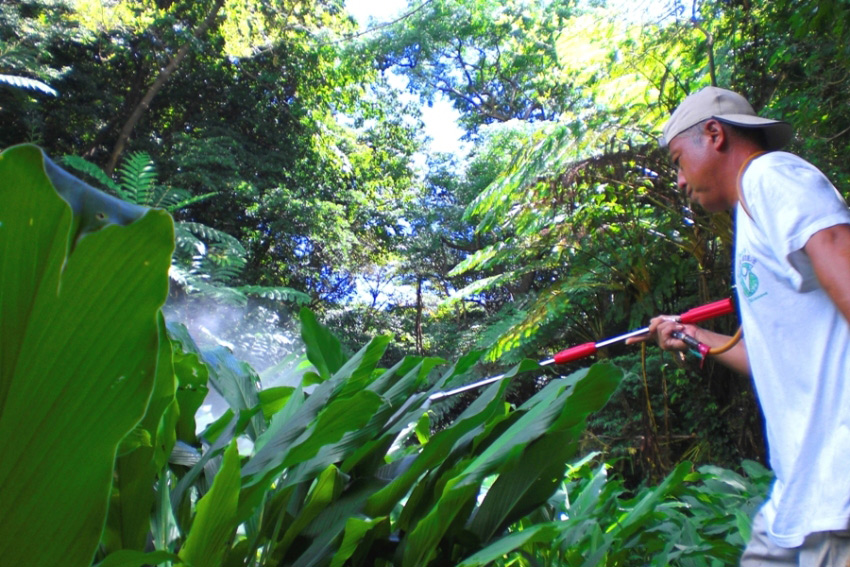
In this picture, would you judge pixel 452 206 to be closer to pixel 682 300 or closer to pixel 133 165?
pixel 133 165

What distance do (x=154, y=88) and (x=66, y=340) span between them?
9.71 meters

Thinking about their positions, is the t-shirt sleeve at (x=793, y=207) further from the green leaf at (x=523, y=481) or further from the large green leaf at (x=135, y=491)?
the large green leaf at (x=135, y=491)

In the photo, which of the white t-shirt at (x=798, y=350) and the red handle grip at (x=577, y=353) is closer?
the white t-shirt at (x=798, y=350)

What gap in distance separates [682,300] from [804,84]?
1.61 meters

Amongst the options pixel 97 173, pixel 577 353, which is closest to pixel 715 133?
pixel 577 353

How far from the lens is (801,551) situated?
903mm

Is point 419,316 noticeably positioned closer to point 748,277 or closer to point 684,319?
point 684,319

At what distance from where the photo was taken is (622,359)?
17.7 ft

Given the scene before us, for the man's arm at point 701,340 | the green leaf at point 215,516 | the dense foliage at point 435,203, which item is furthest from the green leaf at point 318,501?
the man's arm at point 701,340

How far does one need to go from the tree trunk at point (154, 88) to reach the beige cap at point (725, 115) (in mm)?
8759

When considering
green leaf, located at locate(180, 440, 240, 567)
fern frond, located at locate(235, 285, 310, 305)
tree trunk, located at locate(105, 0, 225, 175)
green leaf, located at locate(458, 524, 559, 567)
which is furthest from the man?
tree trunk, located at locate(105, 0, 225, 175)

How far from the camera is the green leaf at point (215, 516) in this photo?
0.72m

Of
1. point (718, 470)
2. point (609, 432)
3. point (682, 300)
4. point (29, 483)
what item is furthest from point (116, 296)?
point (609, 432)

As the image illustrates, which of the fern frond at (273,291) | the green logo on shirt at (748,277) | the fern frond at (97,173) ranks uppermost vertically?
the green logo on shirt at (748,277)
